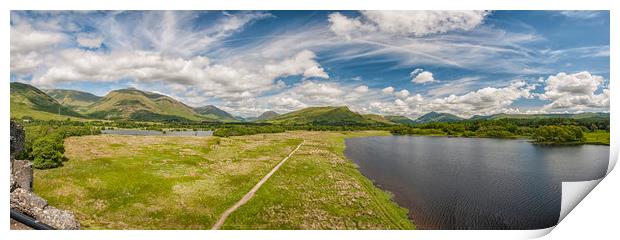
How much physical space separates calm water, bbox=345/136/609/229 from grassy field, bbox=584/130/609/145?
96.8 feet

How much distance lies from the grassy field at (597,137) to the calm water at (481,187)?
96.8 feet

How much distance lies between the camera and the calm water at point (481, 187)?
24.8 m

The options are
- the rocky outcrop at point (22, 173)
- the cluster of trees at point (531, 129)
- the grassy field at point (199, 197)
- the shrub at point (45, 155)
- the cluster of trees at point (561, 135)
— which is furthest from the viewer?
the cluster of trees at point (531, 129)

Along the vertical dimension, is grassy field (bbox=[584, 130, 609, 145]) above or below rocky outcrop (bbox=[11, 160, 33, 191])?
below

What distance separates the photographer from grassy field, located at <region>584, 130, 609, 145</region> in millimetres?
78438

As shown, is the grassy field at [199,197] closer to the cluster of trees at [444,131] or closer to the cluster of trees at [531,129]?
the cluster of trees at [444,131]

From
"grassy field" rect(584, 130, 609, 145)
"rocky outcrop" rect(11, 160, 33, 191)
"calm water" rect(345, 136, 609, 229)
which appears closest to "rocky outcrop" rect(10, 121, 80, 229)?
"rocky outcrop" rect(11, 160, 33, 191)

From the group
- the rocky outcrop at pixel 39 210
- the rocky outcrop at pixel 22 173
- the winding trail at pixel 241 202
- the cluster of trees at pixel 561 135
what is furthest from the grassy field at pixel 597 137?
the rocky outcrop at pixel 22 173

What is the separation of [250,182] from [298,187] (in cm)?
506

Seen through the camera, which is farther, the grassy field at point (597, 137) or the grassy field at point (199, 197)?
the grassy field at point (597, 137)

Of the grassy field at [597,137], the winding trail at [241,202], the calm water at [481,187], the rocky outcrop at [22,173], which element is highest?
the rocky outcrop at [22,173]

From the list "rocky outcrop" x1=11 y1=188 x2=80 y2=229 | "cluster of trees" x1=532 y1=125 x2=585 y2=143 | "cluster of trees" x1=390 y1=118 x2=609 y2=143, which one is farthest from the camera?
"cluster of trees" x1=390 y1=118 x2=609 y2=143

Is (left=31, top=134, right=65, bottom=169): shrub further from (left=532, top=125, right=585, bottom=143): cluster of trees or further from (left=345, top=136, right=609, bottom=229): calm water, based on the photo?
(left=532, top=125, right=585, bottom=143): cluster of trees
